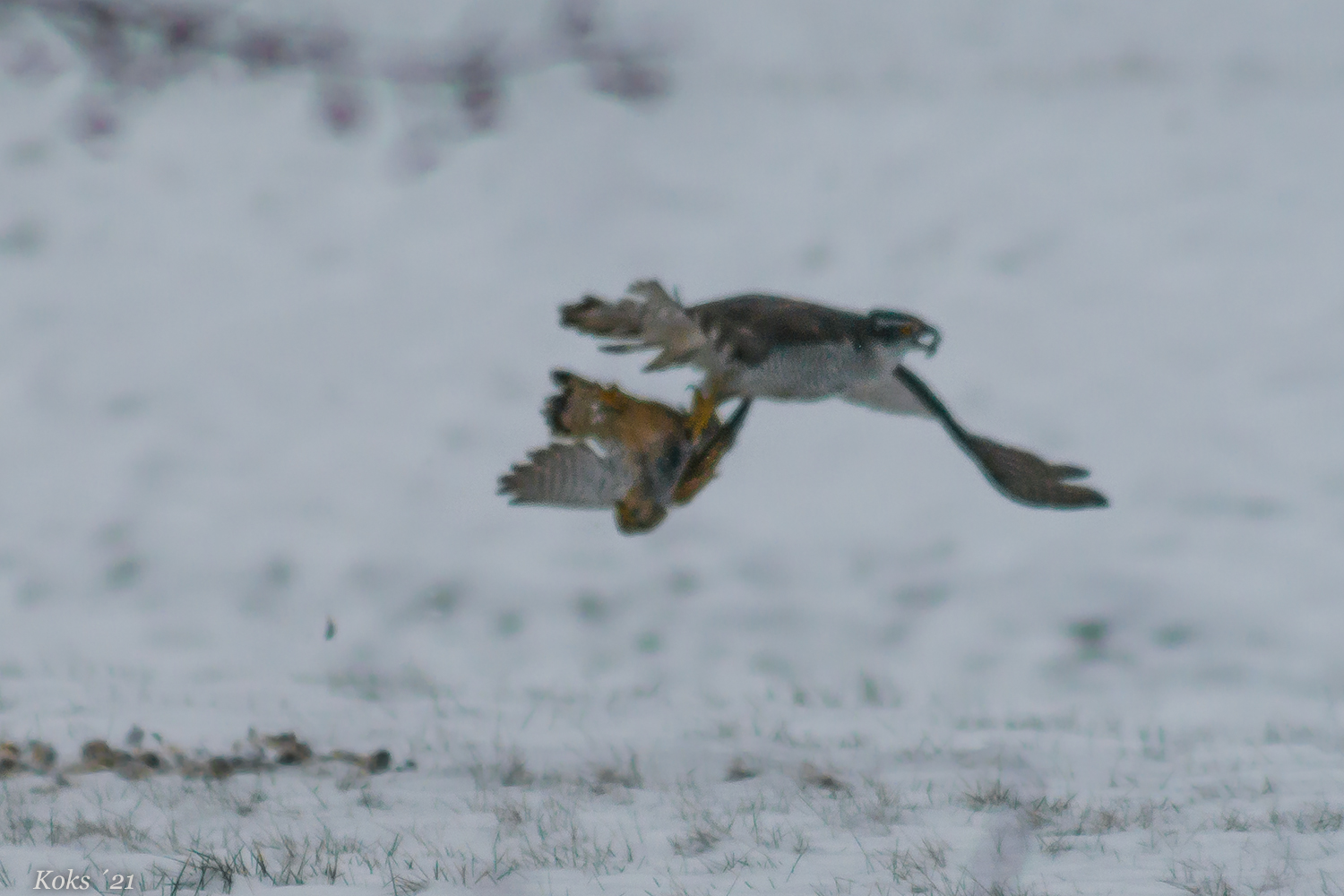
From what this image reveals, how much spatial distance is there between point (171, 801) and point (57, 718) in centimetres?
140

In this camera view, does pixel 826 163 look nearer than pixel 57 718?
No

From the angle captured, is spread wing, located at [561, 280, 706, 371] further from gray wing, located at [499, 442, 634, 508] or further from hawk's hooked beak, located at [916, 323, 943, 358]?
hawk's hooked beak, located at [916, 323, 943, 358]

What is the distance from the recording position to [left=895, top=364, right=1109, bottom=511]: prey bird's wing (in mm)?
2490

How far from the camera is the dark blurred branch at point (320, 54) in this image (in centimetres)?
301

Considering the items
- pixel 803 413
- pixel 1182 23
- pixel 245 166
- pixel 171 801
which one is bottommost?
pixel 171 801

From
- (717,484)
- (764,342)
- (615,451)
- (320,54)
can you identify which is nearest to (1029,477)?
(764,342)

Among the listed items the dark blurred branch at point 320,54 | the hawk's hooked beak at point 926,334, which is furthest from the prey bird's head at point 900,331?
the dark blurred branch at point 320,54

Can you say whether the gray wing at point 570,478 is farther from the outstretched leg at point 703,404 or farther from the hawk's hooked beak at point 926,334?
the hawk's hooked beak at point 926,334

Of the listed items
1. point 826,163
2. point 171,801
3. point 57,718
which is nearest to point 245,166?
point 826,163

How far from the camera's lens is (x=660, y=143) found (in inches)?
465

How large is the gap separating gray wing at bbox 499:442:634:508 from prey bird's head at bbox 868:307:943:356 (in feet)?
1.51

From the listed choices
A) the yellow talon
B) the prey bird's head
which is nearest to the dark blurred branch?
the yellow talon

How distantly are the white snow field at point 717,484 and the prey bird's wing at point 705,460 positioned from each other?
1.04 m

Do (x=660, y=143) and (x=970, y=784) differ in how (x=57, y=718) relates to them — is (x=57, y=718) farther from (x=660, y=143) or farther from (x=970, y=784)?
(x=660, y=143)
